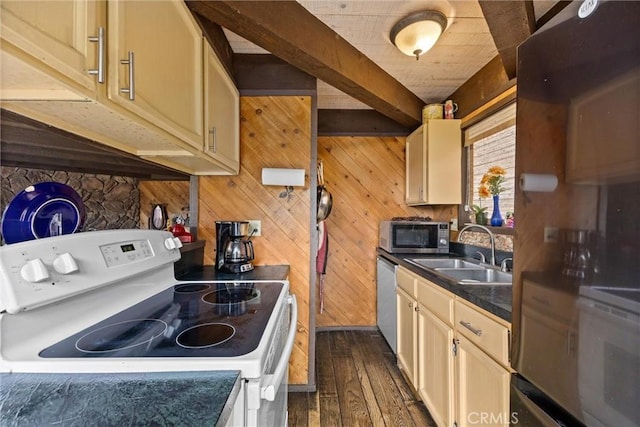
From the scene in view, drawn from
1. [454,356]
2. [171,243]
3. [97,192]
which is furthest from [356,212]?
[97,192]

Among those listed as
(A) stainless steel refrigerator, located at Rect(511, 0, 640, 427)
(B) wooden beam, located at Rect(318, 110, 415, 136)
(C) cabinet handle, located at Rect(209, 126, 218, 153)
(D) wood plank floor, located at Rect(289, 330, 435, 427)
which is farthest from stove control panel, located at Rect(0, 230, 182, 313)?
(B) wooden beam, located at Rect(318, 110, 415, 136)

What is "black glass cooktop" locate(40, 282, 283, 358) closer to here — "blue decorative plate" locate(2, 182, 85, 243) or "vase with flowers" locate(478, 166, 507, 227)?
"blue decorative plate" locate(2, 182, 85, 243)

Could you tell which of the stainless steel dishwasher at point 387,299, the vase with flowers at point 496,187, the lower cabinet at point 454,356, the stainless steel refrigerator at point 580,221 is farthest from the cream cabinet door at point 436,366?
the vase with flowers at point 496,187

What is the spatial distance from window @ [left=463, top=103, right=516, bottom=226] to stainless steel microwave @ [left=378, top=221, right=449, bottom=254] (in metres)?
0.29

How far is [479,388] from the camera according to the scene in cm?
125

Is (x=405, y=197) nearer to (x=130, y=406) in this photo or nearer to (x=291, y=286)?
(x=291, y=286)

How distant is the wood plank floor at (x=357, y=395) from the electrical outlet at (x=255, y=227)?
1163 mm

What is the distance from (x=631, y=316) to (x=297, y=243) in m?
1.70

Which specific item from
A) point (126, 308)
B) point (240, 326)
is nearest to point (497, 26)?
point (240, 326)

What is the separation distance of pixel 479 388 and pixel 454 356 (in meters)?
0.22

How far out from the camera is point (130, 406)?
564 millimetres

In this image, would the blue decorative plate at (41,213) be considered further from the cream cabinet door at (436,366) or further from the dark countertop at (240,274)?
the cream cabinet door at (436,366)

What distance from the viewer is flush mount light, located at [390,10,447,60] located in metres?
1.54

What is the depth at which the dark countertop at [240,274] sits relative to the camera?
1654mm
